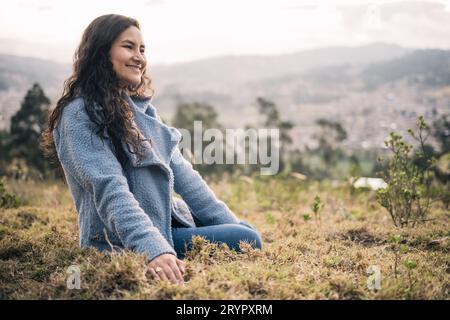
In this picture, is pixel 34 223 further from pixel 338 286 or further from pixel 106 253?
pixel 338 286

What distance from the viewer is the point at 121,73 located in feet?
9.60

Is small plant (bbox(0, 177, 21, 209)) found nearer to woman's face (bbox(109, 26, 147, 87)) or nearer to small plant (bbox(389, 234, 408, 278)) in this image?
woman's face (bbox(109, 26, 147, 87))

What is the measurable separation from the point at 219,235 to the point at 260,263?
0.41 metres

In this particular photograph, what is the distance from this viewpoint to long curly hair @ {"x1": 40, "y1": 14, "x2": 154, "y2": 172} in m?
2.76

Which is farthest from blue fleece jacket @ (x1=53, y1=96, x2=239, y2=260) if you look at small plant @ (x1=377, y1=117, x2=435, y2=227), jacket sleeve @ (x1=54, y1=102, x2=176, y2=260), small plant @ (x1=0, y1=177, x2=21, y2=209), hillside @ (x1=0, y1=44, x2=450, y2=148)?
hillside @ (x1=0, y1=44, x2=450, y2=148)

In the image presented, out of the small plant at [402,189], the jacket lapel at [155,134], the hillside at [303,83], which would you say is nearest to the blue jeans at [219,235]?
the jacket lapel at [155,134]

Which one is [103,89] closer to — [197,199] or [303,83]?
[197,199]

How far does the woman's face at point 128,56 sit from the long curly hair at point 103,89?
1.1 inches

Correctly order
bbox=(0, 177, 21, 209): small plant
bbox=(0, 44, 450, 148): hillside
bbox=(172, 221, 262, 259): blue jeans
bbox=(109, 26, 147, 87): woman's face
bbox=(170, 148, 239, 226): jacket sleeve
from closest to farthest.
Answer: bbox=(109, 26, 147, 87): woman's face → bbox=(172, 221, 262, 259): blue jeans → bbox=(170, 148, 239, 226): jacket sleeve → bbox=(0, 177, 21, 209): small plant → bbox=(0, 44, 450, 148): hillside

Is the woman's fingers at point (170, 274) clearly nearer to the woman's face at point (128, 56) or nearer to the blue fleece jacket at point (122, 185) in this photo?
the blue fleece jacket at point (122, 185)

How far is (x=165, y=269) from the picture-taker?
7.88 feet

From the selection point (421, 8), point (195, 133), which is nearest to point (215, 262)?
point (421, 8)

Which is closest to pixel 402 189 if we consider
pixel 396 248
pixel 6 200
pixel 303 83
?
pixel 396 248

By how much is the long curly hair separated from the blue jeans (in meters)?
0.67
